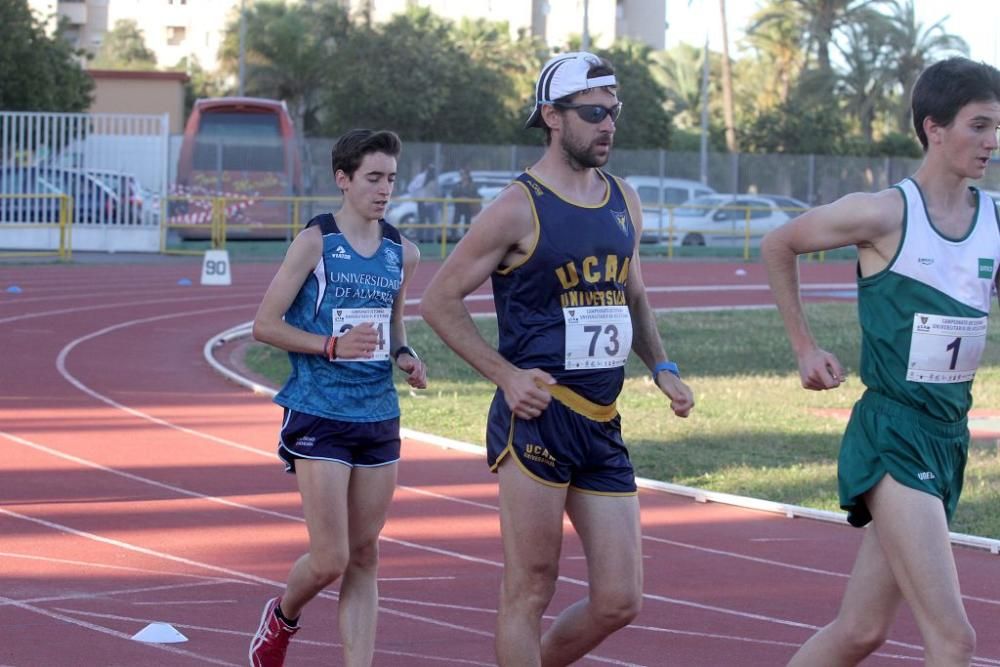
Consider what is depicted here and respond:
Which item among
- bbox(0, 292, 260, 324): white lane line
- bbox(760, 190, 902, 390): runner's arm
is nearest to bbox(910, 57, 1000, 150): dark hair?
bbox(760, 190, 902, 390): runner's arm

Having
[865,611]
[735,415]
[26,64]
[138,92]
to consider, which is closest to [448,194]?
[26,64]

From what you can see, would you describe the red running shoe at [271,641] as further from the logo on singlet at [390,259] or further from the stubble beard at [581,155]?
the stubble beard at [581,155]

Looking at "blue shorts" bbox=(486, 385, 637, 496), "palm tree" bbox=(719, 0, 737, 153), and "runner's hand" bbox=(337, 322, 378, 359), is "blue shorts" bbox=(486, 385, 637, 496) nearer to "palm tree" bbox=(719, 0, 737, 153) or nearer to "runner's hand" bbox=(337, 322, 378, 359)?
"runner's hand" bbox=(337, 322, 378, 359)

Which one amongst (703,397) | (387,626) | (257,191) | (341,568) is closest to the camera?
(341,568)

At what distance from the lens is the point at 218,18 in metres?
92.6

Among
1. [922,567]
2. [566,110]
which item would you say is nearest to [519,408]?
[566,110]

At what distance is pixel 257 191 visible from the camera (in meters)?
35.3

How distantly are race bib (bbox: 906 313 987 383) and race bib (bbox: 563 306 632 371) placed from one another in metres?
0.88

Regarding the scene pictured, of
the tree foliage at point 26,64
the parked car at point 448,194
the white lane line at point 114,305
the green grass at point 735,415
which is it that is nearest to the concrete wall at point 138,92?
the tree foliage at point 26,64

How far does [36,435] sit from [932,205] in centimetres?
888

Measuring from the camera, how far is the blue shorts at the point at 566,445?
15.4ft

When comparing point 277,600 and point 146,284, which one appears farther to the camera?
point 146,284

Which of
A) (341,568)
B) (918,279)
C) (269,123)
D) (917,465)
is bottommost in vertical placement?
(341,568)

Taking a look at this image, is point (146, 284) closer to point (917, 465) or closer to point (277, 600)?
point (277, 600)
